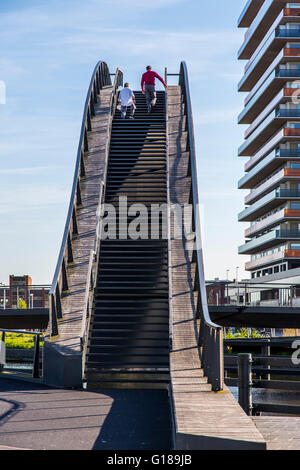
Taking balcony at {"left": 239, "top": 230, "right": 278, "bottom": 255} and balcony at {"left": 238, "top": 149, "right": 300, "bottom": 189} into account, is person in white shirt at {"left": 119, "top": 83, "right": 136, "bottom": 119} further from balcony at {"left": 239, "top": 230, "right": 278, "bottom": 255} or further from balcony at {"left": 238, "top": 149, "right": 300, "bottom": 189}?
balcony at {"left": 238, "top": 149, "right": 300, "bottom": 189}

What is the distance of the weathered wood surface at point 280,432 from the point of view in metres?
7.89

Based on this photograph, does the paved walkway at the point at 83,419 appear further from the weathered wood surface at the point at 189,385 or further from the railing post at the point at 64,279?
the railing post at the point at 64,279

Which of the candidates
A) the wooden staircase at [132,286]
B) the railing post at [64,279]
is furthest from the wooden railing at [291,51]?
the railing post at [64,279]

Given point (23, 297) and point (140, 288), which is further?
point (23, 297)

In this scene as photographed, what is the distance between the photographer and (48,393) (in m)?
11.4

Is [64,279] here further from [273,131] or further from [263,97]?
[263,97]

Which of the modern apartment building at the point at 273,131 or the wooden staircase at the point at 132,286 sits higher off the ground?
the modern apartment building at the point at 273,131

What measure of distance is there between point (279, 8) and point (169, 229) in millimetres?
64999

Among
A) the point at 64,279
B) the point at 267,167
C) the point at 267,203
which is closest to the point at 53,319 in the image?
the point at 64,279

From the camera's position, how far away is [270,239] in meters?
73.8

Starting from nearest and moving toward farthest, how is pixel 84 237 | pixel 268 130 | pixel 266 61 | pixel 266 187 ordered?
pixel 84 237 → pixel 266 187 → pixel 268 130 → pixel 266 61

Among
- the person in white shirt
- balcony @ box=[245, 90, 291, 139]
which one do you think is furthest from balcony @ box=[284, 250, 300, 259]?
the person in white shirt

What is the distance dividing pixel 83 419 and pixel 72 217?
28.6ft
